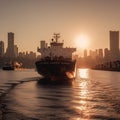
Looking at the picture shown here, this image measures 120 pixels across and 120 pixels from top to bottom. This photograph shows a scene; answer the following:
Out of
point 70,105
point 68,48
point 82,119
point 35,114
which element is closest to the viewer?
point 82,119

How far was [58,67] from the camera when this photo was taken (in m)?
90.4

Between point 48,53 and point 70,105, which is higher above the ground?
point 48,53

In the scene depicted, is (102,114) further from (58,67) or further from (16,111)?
(58,67)

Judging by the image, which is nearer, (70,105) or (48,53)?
(70,105)

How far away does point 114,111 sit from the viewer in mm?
29250

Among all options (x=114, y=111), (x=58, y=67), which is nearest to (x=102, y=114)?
(x=114, y=111)

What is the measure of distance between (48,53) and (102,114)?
86153 millimetres

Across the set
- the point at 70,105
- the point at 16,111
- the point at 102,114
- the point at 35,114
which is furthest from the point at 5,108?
the point at 102,114

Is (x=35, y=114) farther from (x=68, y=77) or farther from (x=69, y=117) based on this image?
(x=68, y=77)

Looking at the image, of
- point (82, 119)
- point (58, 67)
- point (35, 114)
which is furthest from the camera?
point (58, 67)

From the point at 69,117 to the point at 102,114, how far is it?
3.23m

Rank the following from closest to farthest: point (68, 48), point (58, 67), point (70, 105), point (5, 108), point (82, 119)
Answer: point (82, 119) < point (5, 108) < point (70, 105) < point (58, 67) < point (68, 48)

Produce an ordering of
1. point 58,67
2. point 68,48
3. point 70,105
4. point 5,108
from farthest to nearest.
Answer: point 68,48 → point 58,67 → point 70,105 → point 5,108

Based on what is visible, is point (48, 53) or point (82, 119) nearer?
point (82, 119)
